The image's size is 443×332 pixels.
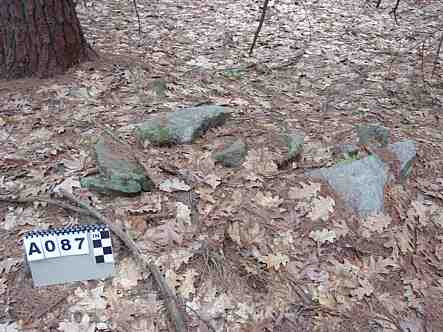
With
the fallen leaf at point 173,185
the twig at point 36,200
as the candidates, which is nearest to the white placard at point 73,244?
the twig at point 36,200

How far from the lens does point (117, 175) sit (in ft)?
9.39

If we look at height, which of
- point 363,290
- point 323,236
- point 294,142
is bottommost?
point 363,290

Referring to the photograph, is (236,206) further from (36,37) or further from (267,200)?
(36,37)

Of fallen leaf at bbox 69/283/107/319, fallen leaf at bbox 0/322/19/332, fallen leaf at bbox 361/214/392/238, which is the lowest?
fallen leaf at bbox 0/322/19/332

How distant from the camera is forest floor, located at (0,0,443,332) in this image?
236cm

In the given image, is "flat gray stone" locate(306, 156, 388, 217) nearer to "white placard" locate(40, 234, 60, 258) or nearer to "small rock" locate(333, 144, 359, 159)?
A: "small rock" locate(333, 144, 359, 159)

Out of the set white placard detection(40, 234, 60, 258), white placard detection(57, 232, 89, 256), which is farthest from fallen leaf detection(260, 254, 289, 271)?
white placard detection(40, 234, 60, 258)

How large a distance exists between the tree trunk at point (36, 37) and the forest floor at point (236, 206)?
160 mm

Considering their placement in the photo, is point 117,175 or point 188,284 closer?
point 188,284

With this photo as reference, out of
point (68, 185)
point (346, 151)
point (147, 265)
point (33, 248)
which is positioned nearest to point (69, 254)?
point (33, 248)

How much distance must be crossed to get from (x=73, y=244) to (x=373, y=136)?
8.42 feet

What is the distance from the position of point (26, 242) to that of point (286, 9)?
627 cm

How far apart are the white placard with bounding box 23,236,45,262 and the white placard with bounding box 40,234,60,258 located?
2cm

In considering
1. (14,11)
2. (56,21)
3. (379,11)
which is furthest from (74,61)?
(379,11)
